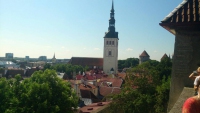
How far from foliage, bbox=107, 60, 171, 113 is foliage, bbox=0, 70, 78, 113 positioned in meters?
3.81

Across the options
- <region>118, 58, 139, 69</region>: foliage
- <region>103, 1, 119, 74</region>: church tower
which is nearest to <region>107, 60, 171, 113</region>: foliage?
<region>103, 1, 119, 74</region>: church tower

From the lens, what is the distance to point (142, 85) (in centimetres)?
1742

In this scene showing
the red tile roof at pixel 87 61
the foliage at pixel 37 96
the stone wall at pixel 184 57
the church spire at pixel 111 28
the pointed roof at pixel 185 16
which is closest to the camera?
the pointed roof at pixel 185 16

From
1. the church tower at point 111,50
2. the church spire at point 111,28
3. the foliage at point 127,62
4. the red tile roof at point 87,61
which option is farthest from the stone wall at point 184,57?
the foliage at point 127,62

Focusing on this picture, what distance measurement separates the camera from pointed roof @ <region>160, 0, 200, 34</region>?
5.87 metres

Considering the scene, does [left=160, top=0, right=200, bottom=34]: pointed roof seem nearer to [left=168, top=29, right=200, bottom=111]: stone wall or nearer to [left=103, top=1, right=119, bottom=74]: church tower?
[left=168, top=29, right=200, bottom=111]: stone wall

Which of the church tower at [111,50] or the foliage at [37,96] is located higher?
the church tower at [111,50]

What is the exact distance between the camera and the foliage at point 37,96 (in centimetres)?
1523

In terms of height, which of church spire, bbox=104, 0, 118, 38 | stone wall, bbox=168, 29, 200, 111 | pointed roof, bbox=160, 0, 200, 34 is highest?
church spire, bbox=104, 0, 118, 38

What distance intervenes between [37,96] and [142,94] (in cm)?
755

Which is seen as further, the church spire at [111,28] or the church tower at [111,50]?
the church tower at [111,50]

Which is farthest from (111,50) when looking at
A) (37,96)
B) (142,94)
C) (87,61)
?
(37,96)

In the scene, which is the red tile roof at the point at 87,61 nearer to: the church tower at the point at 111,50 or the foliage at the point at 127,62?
the church tower at the point at 111,50

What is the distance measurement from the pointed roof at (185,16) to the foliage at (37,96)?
36.2 feet
